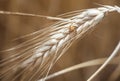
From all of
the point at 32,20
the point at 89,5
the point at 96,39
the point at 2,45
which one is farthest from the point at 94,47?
the point at 2,45

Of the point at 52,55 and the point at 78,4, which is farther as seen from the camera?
the point at 78,4

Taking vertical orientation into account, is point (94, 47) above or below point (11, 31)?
below

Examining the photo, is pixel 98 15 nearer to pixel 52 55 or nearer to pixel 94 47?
pixel 52 55

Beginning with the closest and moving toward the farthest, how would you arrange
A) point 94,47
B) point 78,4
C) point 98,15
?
point 98,15, point 78,4, point 94,47

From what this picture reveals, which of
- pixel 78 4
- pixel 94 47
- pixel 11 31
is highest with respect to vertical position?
pixel 78 4

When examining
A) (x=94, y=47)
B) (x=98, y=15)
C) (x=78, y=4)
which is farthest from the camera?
(x=94, y=47)

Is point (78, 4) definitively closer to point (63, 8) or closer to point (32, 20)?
point (63, 8)
